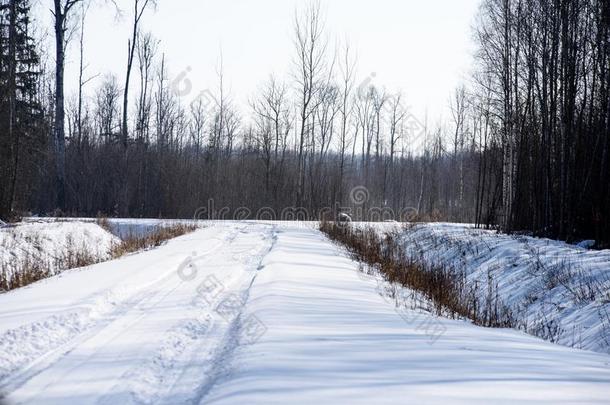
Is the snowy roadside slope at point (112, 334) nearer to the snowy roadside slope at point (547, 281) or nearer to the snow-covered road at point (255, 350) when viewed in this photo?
the snow-covered road at point (255, 350)

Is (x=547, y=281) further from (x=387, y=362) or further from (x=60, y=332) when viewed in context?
(x=60, y=332)

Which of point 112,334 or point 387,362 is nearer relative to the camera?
point 387,362

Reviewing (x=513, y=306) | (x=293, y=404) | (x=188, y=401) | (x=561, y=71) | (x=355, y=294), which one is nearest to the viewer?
(x=293, y=404)

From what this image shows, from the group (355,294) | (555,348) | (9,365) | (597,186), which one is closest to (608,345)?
(555,348)

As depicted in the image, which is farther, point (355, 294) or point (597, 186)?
point (597, 186)

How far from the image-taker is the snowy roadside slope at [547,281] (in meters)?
5.78

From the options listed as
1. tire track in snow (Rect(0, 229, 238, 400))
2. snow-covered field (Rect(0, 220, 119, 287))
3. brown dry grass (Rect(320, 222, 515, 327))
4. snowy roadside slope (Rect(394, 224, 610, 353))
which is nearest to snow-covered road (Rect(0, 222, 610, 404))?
tire track in snow (Rect(0, 229, 238, 400))

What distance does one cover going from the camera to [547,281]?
25.0 ft

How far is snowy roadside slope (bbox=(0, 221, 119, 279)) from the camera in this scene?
9.02 metres

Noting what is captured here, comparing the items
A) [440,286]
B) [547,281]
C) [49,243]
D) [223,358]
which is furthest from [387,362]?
[49,243]

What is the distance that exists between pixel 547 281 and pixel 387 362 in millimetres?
5448

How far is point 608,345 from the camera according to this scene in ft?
16.7

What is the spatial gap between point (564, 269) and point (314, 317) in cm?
535

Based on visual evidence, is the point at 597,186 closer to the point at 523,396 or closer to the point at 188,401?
the point at 523,396
